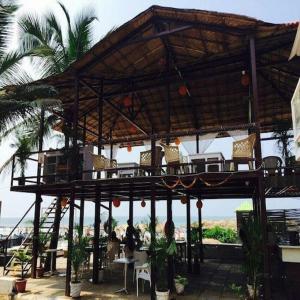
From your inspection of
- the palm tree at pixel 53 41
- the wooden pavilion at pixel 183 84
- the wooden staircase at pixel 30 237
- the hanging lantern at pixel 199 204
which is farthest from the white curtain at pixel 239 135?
the wooden staircase at pixel 30 237

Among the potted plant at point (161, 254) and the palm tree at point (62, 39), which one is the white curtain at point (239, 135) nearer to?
the potted plant at point (161, 254)

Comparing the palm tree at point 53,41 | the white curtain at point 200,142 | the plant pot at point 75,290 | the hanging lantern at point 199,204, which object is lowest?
the plant pot at point 75,290

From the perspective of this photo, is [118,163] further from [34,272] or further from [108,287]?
[34,272]

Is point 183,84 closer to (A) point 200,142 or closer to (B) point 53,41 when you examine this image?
(A) point 200,142

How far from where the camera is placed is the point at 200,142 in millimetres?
11711

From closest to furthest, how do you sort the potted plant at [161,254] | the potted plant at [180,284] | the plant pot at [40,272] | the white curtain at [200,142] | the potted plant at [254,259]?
1. the potted plant at [254,259]
2. the potted plant at [161,254]
3. the potted plant at [180,284]
4. the plant pot at [40,272]
5. the white curtain at [200,142]

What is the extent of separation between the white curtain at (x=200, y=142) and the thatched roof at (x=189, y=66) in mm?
972

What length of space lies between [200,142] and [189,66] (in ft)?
10.5

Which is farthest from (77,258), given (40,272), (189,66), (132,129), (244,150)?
(132,129)

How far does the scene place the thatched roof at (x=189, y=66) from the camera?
7652mm

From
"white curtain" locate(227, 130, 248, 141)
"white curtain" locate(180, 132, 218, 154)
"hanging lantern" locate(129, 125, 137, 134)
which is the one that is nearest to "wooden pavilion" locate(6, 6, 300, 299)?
"white curtain" locate(180, 132, 218, 154)

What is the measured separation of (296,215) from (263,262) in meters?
6.83

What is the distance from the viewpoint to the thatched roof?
7.65 m

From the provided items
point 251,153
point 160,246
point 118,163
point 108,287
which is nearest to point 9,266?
point 108,287
